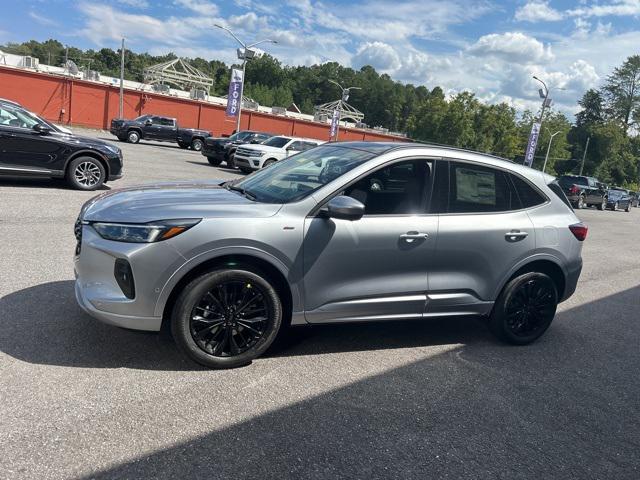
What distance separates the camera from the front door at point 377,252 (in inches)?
155

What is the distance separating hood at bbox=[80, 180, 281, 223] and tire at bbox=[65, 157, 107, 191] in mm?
6810

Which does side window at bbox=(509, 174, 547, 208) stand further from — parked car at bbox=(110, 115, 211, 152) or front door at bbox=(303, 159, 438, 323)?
parked car at bbox=(110, 115, 211, 152)

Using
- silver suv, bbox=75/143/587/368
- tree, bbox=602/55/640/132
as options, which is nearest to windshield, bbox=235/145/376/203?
silver suv, bbox=75/143/587/368

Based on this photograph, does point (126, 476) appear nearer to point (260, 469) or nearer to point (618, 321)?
point (260, 469)

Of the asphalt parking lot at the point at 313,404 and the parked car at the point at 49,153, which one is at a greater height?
the parked car at the point at 49,153

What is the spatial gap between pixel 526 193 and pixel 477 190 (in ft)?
1.96

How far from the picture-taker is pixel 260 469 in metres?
2.78

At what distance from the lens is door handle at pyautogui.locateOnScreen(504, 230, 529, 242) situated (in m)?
4.67

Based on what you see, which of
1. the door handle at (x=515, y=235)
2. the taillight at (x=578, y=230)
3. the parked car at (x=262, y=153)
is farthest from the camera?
the parked car at (x=262, y=153)

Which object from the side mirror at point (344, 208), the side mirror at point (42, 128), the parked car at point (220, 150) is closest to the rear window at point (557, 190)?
the side mirror at point (344, 208)

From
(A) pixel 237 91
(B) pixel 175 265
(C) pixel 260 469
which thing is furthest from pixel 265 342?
(A) pixel 237 91

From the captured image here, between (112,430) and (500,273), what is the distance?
11.1 feet

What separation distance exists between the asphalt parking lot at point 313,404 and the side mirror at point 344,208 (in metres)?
1.21

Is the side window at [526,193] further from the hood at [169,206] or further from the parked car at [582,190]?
the parked car at [582,190]
